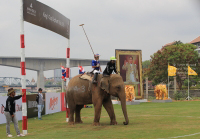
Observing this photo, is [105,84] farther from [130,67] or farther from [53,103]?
[130,67]

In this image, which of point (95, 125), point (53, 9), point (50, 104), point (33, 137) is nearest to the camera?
point (33, 137)

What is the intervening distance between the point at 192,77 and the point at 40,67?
37.9 meters

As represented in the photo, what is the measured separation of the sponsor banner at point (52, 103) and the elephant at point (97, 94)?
31.8 ft

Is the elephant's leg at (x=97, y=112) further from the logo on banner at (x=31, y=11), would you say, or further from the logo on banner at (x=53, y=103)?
the logo on banner at (x=53, y=103)

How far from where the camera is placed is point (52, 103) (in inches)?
1131

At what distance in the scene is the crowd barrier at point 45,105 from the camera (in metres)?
20.3

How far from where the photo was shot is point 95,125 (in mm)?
16203

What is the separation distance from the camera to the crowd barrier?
20312 mm

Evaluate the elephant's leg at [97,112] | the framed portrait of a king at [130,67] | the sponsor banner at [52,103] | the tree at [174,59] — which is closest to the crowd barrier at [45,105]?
the sponsor banner at [52,103]

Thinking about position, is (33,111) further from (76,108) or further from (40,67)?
(40,67)

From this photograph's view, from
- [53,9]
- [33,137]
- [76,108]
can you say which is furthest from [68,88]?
[33,137]

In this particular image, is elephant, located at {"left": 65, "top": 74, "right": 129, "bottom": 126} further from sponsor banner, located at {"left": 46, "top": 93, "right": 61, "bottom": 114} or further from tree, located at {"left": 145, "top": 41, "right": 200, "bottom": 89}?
tree, located at {"left": 145, "top": 41, "right": 200, "bottom": 89}

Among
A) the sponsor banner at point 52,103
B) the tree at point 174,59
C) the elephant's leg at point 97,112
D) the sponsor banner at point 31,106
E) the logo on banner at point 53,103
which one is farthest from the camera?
the tree at point 174,59

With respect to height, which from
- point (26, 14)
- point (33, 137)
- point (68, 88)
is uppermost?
point (26, 14)
